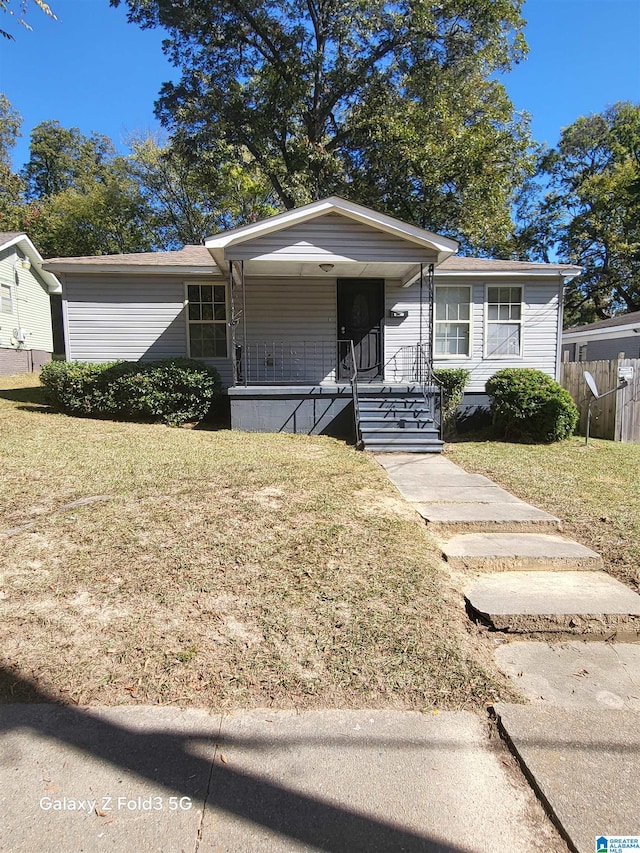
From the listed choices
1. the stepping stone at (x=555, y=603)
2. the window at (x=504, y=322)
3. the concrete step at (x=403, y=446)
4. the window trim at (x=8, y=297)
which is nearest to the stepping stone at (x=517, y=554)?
the stepping stone at (x=555, y=603)

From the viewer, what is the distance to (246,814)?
5.56ft

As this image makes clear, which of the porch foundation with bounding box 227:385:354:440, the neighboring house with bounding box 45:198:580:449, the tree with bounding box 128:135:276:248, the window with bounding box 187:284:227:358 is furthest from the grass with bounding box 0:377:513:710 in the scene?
the tree with bounding box 128:135:276:248

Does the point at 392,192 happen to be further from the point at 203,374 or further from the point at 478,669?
the point at 478,669

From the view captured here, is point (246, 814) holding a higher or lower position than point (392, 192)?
lower

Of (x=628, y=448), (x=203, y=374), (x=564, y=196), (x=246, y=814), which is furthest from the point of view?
(x=564, y=196)

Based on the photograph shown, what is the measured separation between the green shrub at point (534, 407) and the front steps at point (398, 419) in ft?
4.46

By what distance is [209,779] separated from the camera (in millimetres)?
1839

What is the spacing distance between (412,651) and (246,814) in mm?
1180

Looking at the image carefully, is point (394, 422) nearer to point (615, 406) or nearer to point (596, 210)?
point (615, 406)

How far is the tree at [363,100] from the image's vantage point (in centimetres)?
1612

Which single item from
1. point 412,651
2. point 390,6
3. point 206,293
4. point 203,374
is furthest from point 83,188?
point 412,651

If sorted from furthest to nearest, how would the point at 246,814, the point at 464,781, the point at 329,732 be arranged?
the point at 329,732 → the point at 464,781 → the point at 246,814

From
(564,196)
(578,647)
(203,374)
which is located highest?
(564,196)

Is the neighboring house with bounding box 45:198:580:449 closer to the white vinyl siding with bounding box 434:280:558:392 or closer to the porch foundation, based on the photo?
the white vinyl siding with bounding box 434:280:558:392
